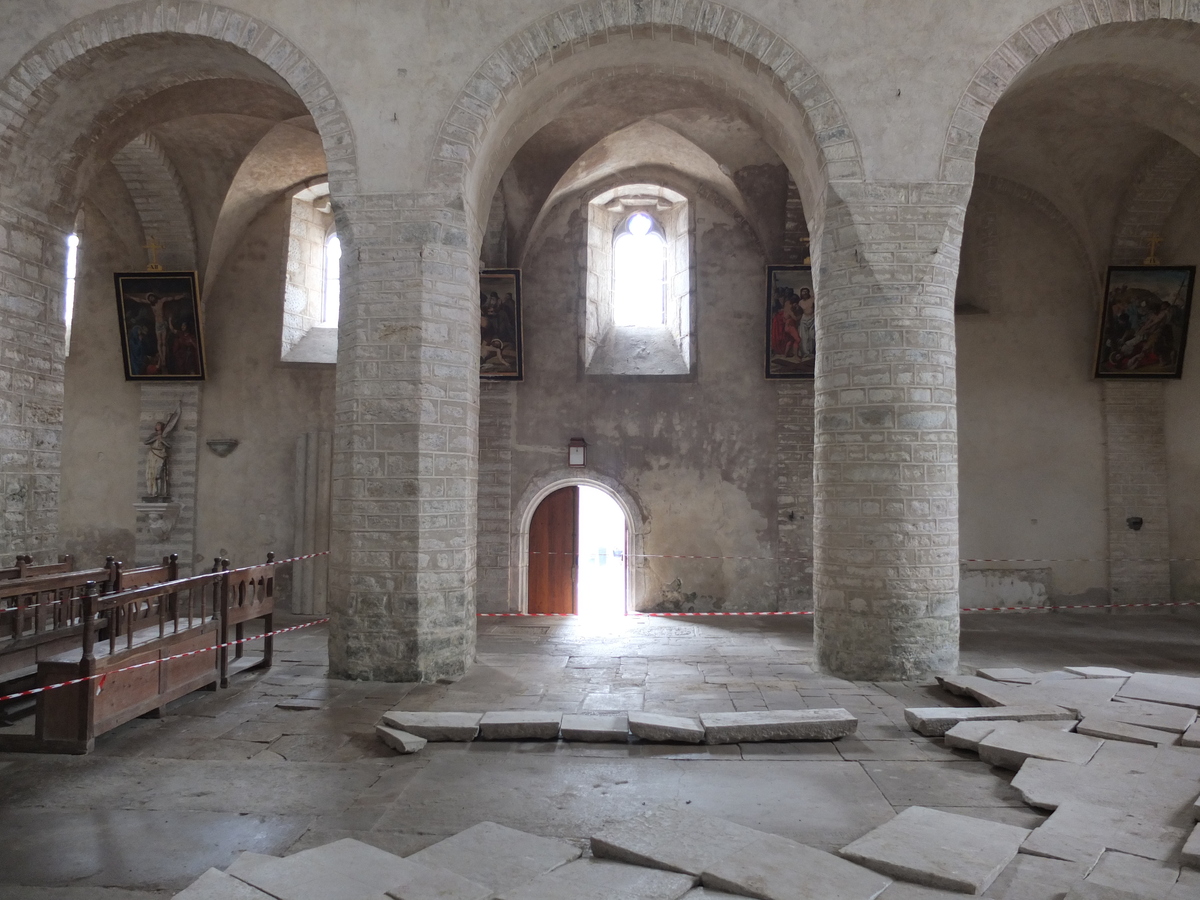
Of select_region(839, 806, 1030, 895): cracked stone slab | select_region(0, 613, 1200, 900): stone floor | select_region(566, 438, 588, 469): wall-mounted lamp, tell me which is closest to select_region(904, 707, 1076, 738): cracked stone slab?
select_region(0, 613, 1200, 900): stone floor

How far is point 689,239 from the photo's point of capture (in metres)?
12.0

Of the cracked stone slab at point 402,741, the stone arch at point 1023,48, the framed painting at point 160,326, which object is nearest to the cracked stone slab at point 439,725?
the cracked stone slab at point 402,741

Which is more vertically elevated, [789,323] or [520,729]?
[789,323]

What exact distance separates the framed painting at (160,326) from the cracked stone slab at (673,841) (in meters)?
9.87

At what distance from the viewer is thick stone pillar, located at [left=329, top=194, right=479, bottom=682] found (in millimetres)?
7246

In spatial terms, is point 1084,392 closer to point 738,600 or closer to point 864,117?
point 738,600

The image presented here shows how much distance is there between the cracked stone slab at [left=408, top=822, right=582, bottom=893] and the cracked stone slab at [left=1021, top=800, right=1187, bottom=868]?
207cm

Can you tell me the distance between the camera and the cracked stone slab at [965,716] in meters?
5.57

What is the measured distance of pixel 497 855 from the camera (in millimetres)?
3672

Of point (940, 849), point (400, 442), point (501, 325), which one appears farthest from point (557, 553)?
point (940, 849)

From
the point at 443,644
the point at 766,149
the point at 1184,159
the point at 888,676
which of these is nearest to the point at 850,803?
the point at 888,676

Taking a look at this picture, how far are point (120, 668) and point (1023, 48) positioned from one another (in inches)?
328

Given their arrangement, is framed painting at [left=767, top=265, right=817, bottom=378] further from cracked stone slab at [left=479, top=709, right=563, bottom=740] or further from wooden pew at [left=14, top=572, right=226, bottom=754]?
wooden pew at [left=14, top=572, right=226, bottom=754]

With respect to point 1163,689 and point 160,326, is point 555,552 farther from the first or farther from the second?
point 1163,689
